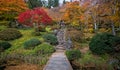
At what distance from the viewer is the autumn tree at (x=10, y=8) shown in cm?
3197

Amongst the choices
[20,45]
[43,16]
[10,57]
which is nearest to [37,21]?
[43,16]

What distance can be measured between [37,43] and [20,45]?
245cm

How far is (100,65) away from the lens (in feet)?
54.3

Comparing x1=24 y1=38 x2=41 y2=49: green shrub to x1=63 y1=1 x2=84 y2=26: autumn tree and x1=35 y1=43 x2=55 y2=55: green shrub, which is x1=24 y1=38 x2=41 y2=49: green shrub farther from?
x1=63 y1=1 x2=84 y2=26: autumn tree

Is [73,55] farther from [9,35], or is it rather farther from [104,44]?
[9,35]

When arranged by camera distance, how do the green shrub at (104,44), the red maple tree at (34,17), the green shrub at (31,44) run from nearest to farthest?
the green shrub at (104,44) < the green shrub at (31,44) < the red maple tree at (34,17)

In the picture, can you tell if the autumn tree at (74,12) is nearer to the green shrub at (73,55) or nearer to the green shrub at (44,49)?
the green shrub at (44,49)

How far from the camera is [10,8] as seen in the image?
1275 inches

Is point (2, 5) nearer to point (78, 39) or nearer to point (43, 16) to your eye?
point (43, 16)

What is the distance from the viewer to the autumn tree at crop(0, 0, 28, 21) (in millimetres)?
31969

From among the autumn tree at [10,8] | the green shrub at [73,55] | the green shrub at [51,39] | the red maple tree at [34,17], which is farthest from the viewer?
the autumn tree at [10,8]

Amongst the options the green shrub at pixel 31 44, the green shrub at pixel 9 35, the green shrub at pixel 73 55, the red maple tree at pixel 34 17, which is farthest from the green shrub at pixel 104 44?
the green shrub at pixel 9 35

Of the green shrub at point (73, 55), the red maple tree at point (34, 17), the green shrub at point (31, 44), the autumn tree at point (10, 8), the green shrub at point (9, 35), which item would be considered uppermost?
the autumn tree at point (10, 8)

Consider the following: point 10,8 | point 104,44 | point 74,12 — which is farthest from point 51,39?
point 10,8
